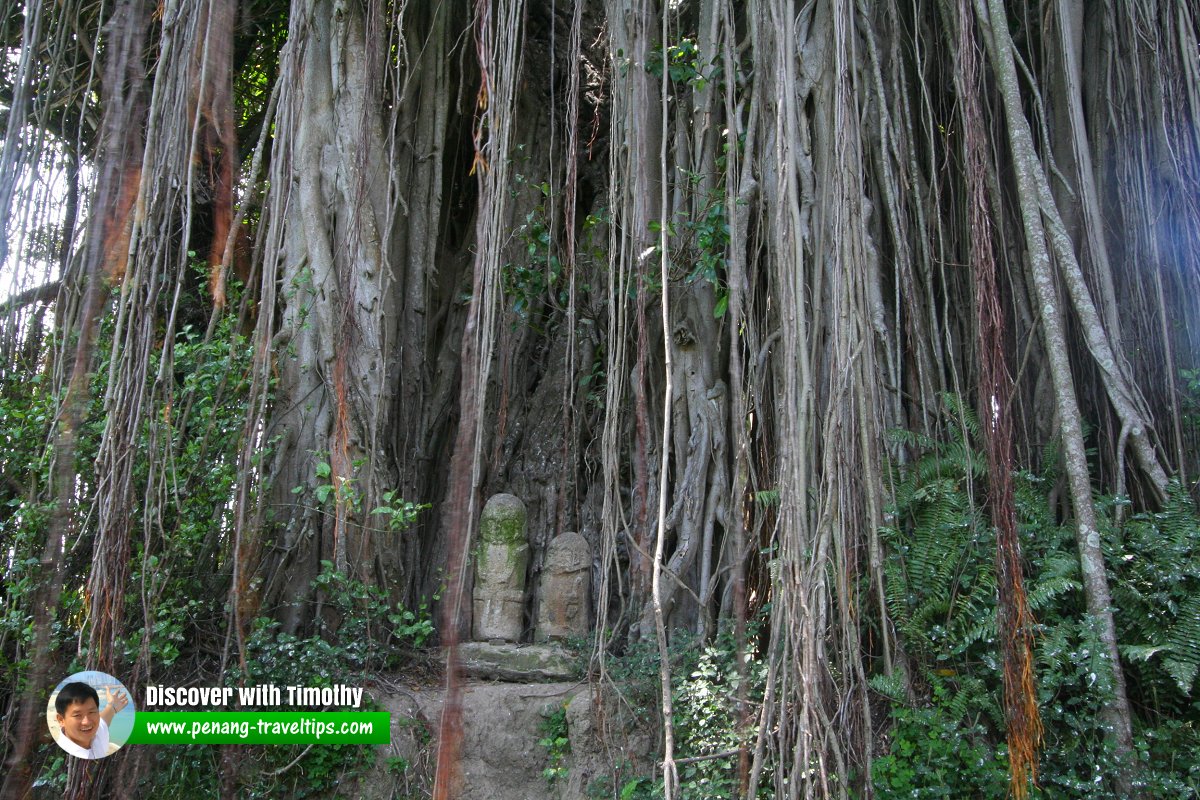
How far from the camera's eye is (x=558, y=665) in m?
3.48

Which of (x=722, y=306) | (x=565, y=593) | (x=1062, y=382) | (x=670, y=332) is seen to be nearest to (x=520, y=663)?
(x=565, y=593)

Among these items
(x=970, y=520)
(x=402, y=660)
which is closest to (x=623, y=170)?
(x=970, y=520)

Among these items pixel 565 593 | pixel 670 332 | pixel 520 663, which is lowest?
pixel 520 663

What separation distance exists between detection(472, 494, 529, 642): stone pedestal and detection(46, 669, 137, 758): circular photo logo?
4.28ft

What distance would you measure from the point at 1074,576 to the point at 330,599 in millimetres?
2615

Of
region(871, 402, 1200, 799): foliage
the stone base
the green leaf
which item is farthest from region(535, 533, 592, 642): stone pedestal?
region(871, 402, 1200, 799): foliage

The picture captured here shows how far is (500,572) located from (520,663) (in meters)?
0.40

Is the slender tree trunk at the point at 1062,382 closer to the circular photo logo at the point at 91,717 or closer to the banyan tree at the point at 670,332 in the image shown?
the banyan tree at the point at 670,332

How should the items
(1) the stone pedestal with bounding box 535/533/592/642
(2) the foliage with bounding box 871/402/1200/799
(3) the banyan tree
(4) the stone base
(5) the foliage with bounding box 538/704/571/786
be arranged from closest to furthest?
(2) the foliage with bounding box 871/402/1200/799, (3) the banyan tree, (5) the foliage with bounding box 538/704/571/786, (4) the stone base, (1) the stone pedestal with bounding box 535/533/592/642

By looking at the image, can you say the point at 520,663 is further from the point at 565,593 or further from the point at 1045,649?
the point at 1045,649

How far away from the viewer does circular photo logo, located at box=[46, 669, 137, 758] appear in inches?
115

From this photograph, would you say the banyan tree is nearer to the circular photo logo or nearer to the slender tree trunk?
the slender tree trunk

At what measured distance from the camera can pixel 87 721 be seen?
117 inches

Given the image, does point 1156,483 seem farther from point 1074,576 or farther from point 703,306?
point 703,306
